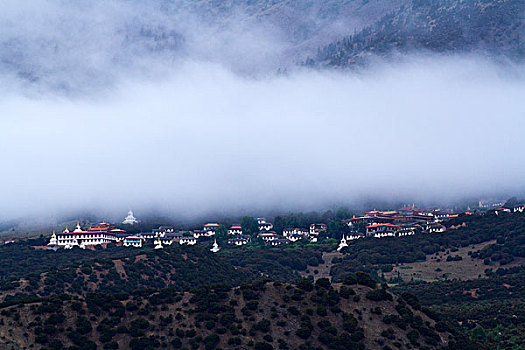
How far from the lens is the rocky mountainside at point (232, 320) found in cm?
8506

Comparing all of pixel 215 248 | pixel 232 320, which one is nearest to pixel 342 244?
pixel 215 248

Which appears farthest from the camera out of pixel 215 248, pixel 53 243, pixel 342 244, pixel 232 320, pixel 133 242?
pixel 133 242

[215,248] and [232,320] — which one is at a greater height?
[215,248]

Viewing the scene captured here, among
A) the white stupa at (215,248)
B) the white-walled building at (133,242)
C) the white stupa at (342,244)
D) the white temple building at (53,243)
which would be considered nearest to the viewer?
the white temple building at (53,243)

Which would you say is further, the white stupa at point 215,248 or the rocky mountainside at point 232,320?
the white stupa at point 215,248

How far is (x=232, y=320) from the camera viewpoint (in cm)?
8975

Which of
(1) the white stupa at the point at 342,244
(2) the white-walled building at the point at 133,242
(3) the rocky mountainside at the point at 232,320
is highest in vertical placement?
(2) the white-walled building at the point at 133,242

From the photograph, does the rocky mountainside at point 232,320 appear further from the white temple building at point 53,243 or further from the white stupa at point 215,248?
the white stupa at point 215,248

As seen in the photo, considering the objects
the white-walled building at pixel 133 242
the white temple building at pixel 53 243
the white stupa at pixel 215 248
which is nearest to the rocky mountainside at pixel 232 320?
the white temple building at pixel 53 243

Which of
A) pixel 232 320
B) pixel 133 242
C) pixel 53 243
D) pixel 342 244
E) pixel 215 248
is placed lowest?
pixel 232 320

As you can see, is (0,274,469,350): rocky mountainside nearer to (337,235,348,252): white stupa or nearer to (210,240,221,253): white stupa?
(337,235,348,252): white stupa

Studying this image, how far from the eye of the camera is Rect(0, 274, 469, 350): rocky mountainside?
8506 cm

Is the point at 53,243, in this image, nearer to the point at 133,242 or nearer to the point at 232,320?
the point at 133,242

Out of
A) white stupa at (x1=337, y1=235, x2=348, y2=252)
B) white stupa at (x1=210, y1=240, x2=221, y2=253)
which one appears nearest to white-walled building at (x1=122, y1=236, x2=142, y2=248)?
white stupa at (x1=210, y1=240, x2=221, y2=253)
